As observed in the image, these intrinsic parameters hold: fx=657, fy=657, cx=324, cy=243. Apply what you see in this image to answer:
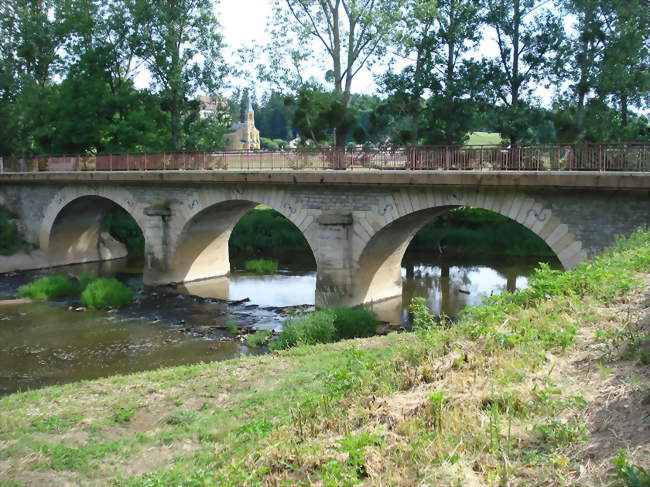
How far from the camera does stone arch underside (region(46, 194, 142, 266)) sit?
26547 mm

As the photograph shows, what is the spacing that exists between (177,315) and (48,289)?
5094 millimetres

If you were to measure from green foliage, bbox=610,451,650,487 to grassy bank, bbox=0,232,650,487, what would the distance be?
0.01m

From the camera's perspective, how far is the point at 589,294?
7.71m

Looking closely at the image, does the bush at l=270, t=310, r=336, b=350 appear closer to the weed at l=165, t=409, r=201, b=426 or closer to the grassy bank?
the grassy bank

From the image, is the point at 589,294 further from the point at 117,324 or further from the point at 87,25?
the point at 87,25

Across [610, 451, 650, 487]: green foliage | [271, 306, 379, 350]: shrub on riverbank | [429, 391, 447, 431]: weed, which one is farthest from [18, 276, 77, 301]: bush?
[610, 451, 650, 487]: green foliage

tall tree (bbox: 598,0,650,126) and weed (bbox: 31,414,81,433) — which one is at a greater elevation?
tall tree (bbox: 598,0,650,126)

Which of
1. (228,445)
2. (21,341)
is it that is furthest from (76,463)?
(21,341)

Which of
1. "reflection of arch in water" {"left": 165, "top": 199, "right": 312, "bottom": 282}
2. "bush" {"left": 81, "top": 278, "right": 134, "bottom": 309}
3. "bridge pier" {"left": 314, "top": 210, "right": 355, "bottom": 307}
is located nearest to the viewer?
"bridge pier" {"left": 314, "top": 210, "right": 355, "bottom": 307}

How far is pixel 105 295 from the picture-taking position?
755 inches

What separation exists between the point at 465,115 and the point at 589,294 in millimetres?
20452

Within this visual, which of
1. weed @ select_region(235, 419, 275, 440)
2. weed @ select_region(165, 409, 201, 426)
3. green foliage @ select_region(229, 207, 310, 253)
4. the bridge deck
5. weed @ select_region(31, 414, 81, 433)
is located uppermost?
the bridge deck

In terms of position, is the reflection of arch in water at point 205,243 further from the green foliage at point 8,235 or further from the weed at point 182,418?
the weed at point 182,418

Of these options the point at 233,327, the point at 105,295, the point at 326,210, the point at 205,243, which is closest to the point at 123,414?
the point at 233,327
